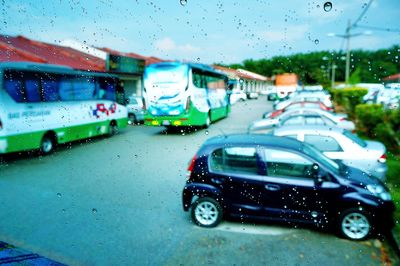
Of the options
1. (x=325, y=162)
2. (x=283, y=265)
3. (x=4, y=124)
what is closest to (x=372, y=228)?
(x=325, y=162)

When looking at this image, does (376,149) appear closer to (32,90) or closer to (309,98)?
(32,90)

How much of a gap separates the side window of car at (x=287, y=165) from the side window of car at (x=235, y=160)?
0.71 ft

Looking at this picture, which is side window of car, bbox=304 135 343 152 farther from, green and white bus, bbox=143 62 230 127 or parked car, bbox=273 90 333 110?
parked car, bbox=273 90 333 110

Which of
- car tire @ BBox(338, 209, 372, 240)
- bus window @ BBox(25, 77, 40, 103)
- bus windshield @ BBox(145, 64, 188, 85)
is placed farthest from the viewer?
bus windshield @ BBox(145, 64, 188, 85)

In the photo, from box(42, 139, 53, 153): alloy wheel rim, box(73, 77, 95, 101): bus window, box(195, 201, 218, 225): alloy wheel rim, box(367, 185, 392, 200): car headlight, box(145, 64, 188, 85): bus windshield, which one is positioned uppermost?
box(145, 64, 188, 85): bus windshield

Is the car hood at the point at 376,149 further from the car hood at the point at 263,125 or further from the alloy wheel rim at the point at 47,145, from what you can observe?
the alloy wheel rim at the point at 47,145

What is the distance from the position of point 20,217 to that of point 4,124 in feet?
14.0

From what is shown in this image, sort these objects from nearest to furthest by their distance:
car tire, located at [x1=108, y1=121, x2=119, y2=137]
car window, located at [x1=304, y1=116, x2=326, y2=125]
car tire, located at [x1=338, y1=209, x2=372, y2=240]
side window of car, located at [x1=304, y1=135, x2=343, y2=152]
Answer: car tire, located at [x1=338, y1=209, x2=372, y2=240]
side window of car, located at [x1=304, y1=135, x2=343, y2=152]
car window, located at [x1=304, y1=116, x2=326, y2=125]
car tire, located at [x1=108, y1=121, x2=119, y2=137]

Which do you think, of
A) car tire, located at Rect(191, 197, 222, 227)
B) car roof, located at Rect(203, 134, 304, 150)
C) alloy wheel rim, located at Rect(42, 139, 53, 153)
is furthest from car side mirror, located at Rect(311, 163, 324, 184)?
alloy wheel rim, located at Rect(42, 139, 53, 153)

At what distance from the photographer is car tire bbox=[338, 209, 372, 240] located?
4.56 metres

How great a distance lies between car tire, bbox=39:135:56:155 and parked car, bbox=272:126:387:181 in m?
7.74

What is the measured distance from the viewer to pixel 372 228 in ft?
14.9

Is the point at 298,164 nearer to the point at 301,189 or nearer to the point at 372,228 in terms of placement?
the point at 301,189

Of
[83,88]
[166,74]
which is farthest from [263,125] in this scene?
[83,88]
